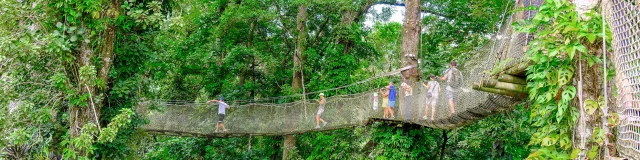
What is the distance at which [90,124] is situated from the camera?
3.11 m

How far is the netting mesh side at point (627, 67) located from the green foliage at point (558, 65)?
0.23 feet

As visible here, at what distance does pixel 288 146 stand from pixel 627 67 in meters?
6.19

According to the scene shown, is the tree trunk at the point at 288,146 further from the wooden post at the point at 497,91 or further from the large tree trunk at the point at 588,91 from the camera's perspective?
the large tree trunk at the point at 588,91

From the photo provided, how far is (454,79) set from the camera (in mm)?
3838

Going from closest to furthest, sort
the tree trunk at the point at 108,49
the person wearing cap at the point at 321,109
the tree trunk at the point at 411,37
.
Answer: the tree trunk at the point at 108,49
the tree trunk at the point at 411,37
the person wearing cap at the point at 321,109

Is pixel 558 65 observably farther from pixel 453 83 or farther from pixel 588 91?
pixel 453 83

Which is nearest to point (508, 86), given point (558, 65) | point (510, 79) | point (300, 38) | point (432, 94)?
point (510, 79)

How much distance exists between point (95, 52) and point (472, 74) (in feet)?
7.97

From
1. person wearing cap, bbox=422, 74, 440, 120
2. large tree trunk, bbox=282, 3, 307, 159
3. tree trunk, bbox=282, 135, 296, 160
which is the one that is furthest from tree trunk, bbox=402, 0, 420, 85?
tree trunk, bbox=282, 135, 296, 160

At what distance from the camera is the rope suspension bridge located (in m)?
1.41

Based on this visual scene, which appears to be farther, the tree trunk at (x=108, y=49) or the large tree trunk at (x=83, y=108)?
the tree trunk at (x=108, y=49)

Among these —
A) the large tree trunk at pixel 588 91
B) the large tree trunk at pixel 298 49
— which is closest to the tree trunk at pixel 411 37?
the large tree trunk at pixel 298 49

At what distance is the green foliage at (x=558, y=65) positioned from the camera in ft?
5.23

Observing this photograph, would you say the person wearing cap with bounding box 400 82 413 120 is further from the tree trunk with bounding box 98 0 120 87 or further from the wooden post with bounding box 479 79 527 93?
the tree trunk with bounding box 98 0 120 87
